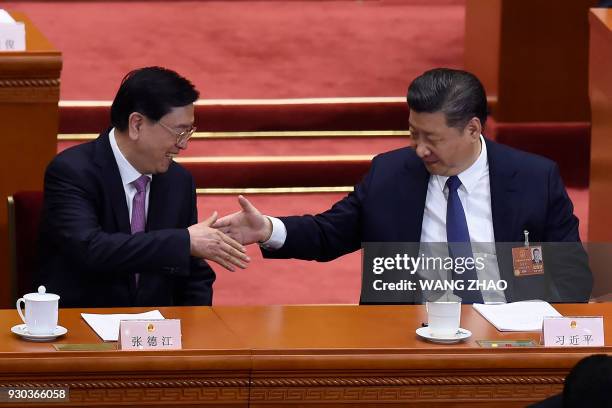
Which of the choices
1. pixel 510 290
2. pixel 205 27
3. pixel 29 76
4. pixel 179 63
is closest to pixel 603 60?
pixel 510 290

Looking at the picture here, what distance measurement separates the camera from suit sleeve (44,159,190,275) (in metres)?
3.94

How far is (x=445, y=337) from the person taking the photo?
343cm

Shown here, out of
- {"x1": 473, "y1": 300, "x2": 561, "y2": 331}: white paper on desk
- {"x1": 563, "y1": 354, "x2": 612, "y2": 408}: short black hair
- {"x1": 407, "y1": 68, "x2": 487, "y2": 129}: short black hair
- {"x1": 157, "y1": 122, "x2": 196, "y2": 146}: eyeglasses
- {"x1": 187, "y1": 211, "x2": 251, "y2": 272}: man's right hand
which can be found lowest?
{"x1": 563, "y1": 354, "x2": 612, "y2": 408}: short black hair

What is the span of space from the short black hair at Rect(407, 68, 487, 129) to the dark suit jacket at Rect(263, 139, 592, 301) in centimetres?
19

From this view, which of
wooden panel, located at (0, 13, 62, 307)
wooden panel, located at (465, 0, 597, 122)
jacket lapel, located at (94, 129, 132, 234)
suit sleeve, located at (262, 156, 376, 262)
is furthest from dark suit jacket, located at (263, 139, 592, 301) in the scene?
wooden panel, located at (465, 0, 597, 122)

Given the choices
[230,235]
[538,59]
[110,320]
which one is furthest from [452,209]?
[538,59]

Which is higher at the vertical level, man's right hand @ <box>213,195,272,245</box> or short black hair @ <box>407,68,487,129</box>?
short black hair @ <box>407,68,487,129</box>

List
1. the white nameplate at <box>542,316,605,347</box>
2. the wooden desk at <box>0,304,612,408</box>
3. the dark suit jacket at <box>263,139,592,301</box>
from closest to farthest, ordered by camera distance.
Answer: the wooden desk at <box>0,304,612,408</box> < the white nameplate at <box>542,316,605,347</box> < the dark suit jacket at <box>263,139,592,301</box>

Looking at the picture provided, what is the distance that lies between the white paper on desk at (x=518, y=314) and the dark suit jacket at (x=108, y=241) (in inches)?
31.3

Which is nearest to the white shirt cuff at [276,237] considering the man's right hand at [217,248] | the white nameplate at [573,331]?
the man's right hand at [217,248]

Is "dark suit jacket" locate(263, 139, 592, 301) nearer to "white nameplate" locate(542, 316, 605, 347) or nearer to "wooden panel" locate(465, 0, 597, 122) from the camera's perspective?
"white nameplate" locate(542, 316, 605, 347)

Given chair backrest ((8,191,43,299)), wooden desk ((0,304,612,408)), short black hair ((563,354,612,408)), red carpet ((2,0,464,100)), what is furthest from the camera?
red carpet ((2,0,464,100))

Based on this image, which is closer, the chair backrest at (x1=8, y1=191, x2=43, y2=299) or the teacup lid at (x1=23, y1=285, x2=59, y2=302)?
the teacup lid at (x1=23, y1=285, x2=59, y2=302)

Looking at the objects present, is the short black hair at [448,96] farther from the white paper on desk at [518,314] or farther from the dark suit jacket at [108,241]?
the dark suit jacket at [108,241]
